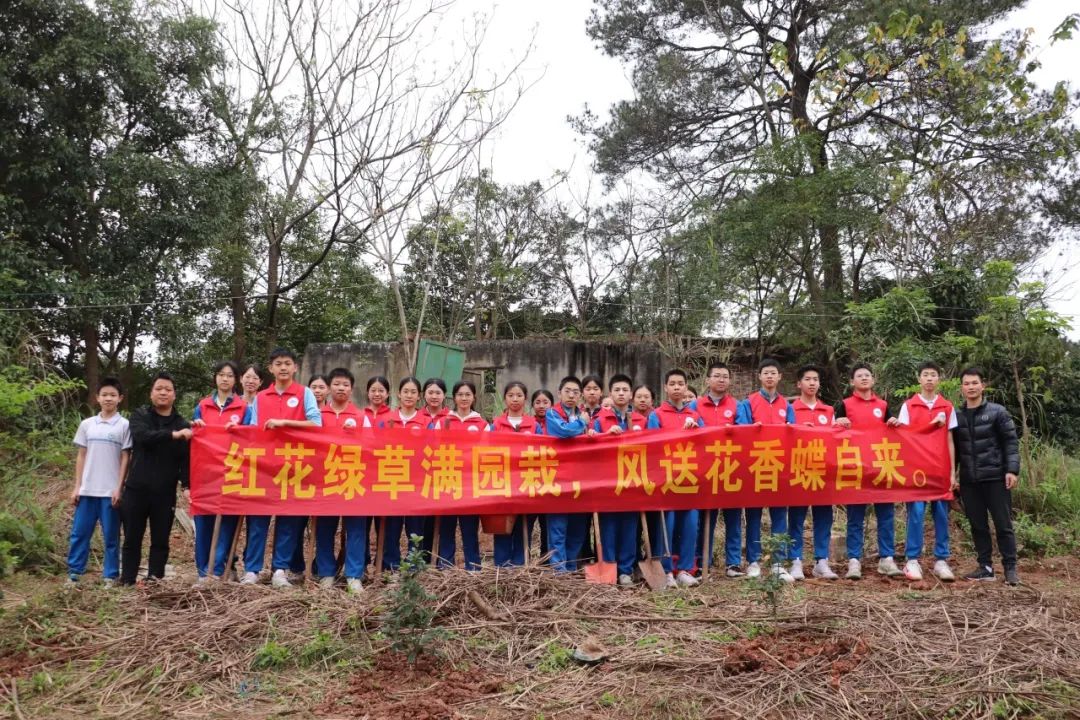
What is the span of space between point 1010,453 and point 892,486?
0.78m

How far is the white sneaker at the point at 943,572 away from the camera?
538 centimetres

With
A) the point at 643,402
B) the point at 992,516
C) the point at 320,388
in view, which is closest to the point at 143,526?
the point at 320,388

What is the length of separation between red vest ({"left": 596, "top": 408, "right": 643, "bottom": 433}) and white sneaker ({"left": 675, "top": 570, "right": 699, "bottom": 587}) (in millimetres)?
1022

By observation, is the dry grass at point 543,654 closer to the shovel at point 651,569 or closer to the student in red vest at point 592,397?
the shovel at point 651,569

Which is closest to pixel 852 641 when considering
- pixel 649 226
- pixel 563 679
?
pixel 563 679

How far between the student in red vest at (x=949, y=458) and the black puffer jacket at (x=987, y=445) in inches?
5.8

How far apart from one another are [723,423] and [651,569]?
3.84 feet

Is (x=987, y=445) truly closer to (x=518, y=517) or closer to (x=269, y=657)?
(x=518, y=517)

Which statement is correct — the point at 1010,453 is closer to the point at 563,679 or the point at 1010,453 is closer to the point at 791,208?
the point at 563,679

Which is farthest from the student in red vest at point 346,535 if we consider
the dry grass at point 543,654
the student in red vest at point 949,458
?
the student in red vest at point 949,458

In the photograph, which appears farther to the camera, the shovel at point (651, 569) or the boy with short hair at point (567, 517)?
the boy with short hair at point (567, 517)

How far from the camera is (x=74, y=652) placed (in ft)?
12.5

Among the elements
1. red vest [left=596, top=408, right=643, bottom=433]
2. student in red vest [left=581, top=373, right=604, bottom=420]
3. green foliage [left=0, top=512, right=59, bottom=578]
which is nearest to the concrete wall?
green foliage [left=0, top=512, right=59, bottom=578]

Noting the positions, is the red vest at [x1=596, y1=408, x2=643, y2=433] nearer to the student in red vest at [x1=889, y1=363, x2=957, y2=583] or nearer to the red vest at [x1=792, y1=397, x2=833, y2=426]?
the red vest at [x1=792, y1=397, x2=833, y2=426]
